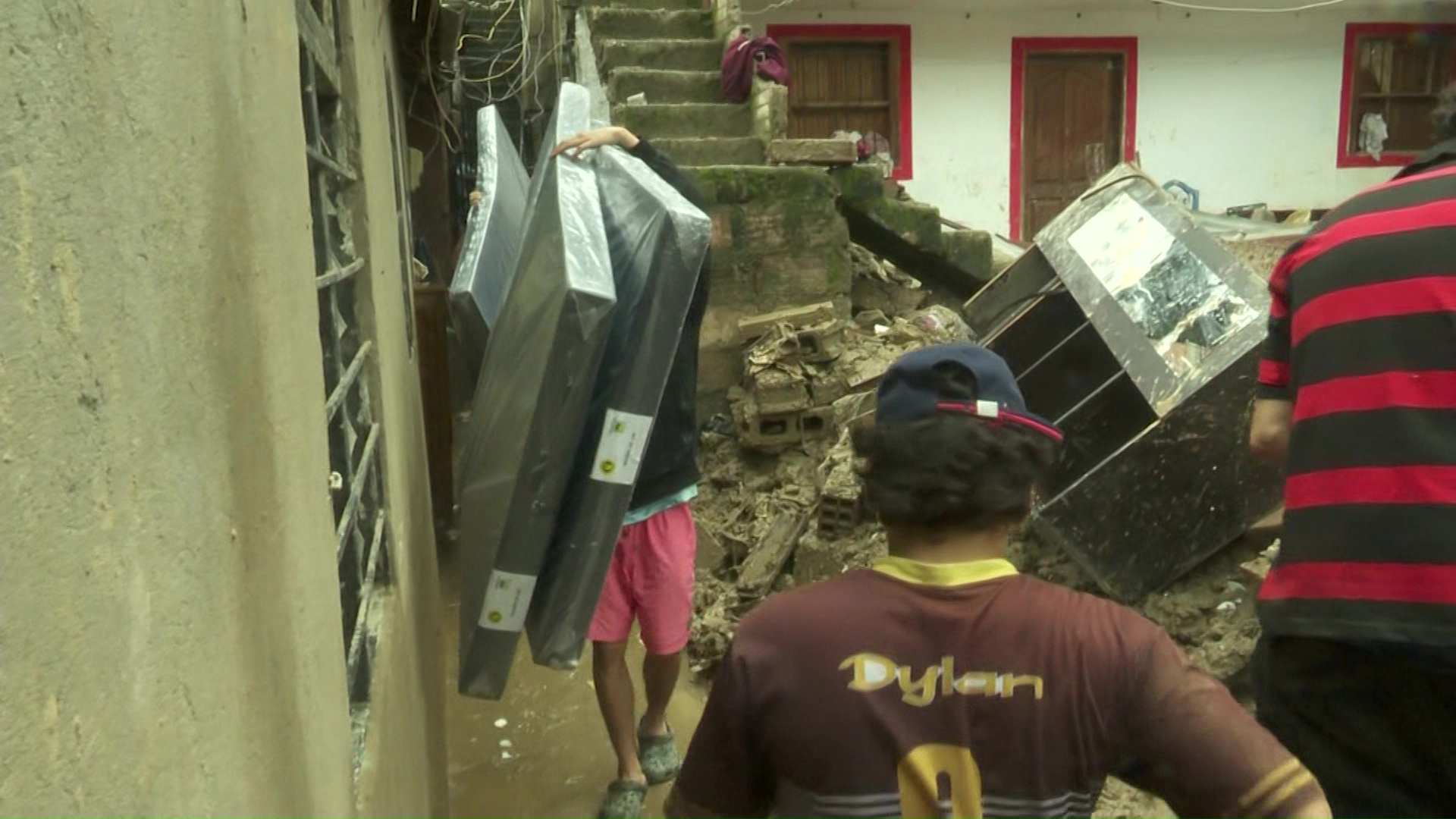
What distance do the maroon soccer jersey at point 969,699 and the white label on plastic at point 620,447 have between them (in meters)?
1.25

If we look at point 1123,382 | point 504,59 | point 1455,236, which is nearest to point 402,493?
point 1455,236

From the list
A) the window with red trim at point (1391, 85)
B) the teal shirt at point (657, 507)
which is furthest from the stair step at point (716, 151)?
the window with red trim at point (1391, 85)

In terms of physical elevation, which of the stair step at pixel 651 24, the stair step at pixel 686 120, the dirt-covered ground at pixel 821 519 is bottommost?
the dirt-covered ground at pixel 821 519

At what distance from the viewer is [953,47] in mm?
10352

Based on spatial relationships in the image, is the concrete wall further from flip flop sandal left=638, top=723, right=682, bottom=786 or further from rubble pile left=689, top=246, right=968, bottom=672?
rubble pile left=689, top=246, right=968, bottom=672

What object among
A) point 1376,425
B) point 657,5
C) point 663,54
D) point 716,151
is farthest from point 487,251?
point 657,5

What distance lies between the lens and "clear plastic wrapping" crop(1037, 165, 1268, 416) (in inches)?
133

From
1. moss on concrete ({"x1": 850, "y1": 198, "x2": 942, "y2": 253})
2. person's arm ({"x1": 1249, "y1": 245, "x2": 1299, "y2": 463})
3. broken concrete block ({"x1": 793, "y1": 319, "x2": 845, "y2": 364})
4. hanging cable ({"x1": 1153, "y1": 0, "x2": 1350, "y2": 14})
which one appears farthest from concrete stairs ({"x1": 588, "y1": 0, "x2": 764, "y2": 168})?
hanging cable ({"x1": 1153, "y1": 0, "x2": 1350, "y2": 14})

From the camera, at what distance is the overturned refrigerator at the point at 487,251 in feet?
9.68

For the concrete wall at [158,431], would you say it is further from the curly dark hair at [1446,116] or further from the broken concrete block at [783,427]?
the broken concrete block at [783,427]

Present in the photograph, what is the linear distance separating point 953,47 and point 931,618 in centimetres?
997

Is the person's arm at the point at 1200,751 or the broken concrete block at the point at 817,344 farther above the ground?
the person's arm at the point at 1200,751

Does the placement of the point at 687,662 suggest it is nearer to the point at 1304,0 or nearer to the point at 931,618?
the point at 931,618

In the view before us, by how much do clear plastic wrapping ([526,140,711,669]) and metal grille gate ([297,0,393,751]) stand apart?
47 cm
